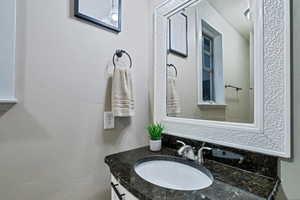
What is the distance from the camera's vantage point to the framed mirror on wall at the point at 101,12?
979 millimetres

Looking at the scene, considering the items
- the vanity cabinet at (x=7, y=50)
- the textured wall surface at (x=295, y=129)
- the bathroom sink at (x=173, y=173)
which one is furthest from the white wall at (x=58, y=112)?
the textured wall surface at (x=295, y=129)

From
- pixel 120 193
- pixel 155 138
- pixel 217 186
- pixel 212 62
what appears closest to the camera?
pixel 217 186

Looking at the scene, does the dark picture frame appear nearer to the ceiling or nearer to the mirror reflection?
the mirror reflection

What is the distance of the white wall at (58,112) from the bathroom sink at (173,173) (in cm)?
33

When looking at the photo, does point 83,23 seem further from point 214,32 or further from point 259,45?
point 259,45

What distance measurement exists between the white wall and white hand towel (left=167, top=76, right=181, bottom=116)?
346mm

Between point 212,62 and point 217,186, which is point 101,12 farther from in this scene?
point 217,186

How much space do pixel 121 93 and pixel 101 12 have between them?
566 millimetres

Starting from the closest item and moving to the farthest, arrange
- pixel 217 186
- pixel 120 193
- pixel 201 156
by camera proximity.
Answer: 1. pixel 217 186
2. pixel 120 193
3. pixel 201 156

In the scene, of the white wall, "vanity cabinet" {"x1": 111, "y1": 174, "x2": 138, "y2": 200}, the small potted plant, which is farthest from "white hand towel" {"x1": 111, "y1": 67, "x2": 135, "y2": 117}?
"vanity cabinet" {"x1": 111, "y1": 174, "x2": 138, "y2": 200}

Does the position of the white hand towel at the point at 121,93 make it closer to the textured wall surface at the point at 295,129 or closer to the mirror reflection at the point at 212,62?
the mirror reflection at the point at 212,62

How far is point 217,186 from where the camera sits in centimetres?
64

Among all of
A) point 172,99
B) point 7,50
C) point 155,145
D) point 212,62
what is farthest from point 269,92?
point 7,50

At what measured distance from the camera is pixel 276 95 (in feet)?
2.28
